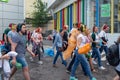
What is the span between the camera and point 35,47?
12883 millimetres

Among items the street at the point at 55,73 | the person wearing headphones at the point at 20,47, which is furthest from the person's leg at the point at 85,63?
the person wearing headphones at the point at 20,47

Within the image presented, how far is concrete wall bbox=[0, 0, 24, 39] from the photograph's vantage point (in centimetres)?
2558

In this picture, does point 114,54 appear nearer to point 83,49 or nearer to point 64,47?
point 83,49

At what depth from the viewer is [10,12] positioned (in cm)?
2672

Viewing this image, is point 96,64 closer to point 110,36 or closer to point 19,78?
point 19,78

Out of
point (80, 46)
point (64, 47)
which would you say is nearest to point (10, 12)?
point (64, 47)

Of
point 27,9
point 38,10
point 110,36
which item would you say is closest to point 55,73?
point 110,36

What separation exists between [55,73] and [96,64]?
2.07m

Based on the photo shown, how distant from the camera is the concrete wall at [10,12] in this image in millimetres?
25578

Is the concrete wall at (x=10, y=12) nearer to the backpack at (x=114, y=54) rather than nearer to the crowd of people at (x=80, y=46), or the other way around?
the crowd of people at (x=80, y=46)

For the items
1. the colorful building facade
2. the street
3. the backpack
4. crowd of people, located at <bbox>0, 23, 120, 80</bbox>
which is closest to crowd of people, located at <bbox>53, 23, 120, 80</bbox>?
crowd of people, located at <bbox>0, 23, 120, 80</bbox>

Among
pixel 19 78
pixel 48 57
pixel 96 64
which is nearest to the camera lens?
pixel 19 78

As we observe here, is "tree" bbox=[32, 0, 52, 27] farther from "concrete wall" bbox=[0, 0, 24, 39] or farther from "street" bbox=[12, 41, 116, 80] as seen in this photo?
"street" bbox=[12, 41, 116, 80]

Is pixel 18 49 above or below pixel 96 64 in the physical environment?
Result: above
